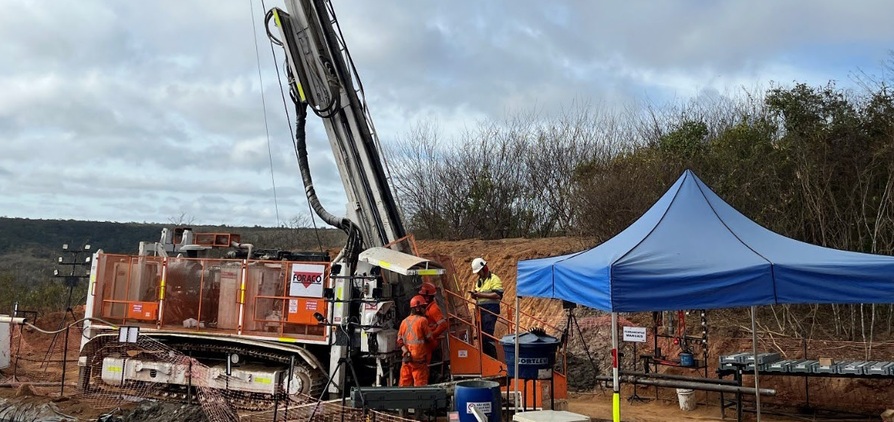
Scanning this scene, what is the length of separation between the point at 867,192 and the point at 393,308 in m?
9.71

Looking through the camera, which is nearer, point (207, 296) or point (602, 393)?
point (207, 296)

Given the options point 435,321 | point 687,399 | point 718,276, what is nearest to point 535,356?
point 435,321

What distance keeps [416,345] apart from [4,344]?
11.0 m

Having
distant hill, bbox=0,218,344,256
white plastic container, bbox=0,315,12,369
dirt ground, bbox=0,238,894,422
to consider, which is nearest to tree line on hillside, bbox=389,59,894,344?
dirt ground, bbox=0,238,894,422

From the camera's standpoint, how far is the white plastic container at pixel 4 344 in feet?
47.7

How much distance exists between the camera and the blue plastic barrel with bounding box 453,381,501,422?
753 centimetres

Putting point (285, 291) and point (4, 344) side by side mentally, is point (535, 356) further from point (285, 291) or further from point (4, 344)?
point (4, 344)

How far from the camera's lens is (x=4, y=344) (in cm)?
1474

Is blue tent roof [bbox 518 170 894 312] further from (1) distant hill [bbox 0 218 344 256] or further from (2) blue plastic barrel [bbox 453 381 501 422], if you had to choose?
(1) distant hill [bbox 0 218 344 256]

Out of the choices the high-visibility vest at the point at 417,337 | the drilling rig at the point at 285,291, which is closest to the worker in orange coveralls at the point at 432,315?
the high-visibility vest at the point at 417,337

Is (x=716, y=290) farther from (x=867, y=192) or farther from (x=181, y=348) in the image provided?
(x=867, y=192)

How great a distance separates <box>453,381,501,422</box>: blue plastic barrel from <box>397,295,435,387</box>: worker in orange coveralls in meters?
1.20

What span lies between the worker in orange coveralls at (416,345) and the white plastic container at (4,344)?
10.3m

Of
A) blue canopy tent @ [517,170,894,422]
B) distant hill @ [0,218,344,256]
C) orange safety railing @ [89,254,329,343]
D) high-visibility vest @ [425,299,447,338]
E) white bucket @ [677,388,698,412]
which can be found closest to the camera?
blue canopy tent @ [517,170,894,422]
